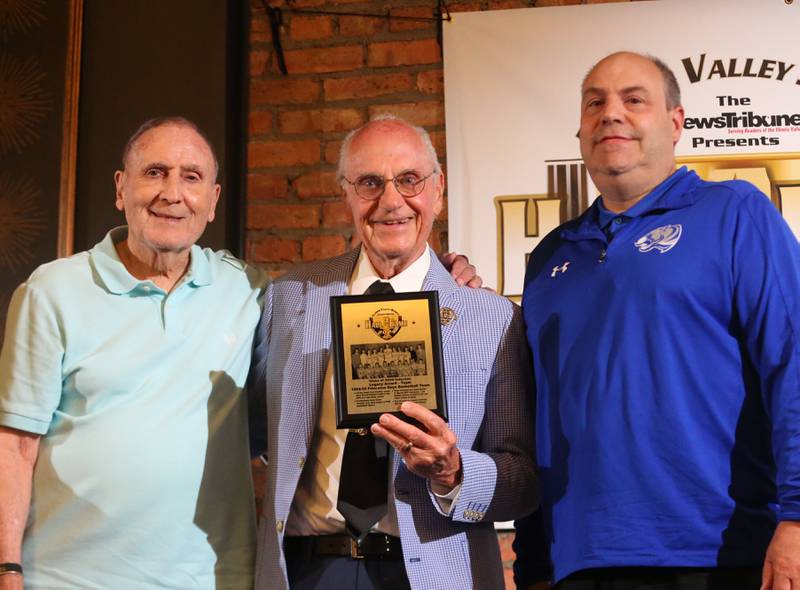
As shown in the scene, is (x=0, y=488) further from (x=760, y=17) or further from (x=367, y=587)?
(x=760, y=17)

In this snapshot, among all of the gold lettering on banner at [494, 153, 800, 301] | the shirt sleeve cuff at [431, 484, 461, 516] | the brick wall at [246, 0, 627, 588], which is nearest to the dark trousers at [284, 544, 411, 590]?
the shirt sleeve cuff at [431, 484, 461, 516]

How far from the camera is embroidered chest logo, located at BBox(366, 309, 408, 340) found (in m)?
1.85

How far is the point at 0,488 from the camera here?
6.45ft

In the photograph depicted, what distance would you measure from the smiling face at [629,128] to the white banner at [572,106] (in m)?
1.04

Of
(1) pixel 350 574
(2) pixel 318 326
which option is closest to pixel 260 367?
(2) pixel 318 326

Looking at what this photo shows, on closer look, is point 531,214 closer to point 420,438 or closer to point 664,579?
point 420,438

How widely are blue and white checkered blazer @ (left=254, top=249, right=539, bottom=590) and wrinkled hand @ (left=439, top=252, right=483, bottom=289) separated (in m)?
0.05

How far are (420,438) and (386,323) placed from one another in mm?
242

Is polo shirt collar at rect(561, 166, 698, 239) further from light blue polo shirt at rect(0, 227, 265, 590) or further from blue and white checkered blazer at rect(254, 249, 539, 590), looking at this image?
light blue polo shirt at rect(0, 227, 265, 590)

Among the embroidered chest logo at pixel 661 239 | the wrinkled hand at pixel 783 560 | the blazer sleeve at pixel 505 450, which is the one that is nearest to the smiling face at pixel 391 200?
the blazer sleeve at pixel 505 450

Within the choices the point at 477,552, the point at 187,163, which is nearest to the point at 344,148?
the point at 187,163

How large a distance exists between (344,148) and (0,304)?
5.44 ft

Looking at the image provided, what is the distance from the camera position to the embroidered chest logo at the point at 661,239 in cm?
186

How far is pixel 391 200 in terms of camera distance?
83.9 inches
